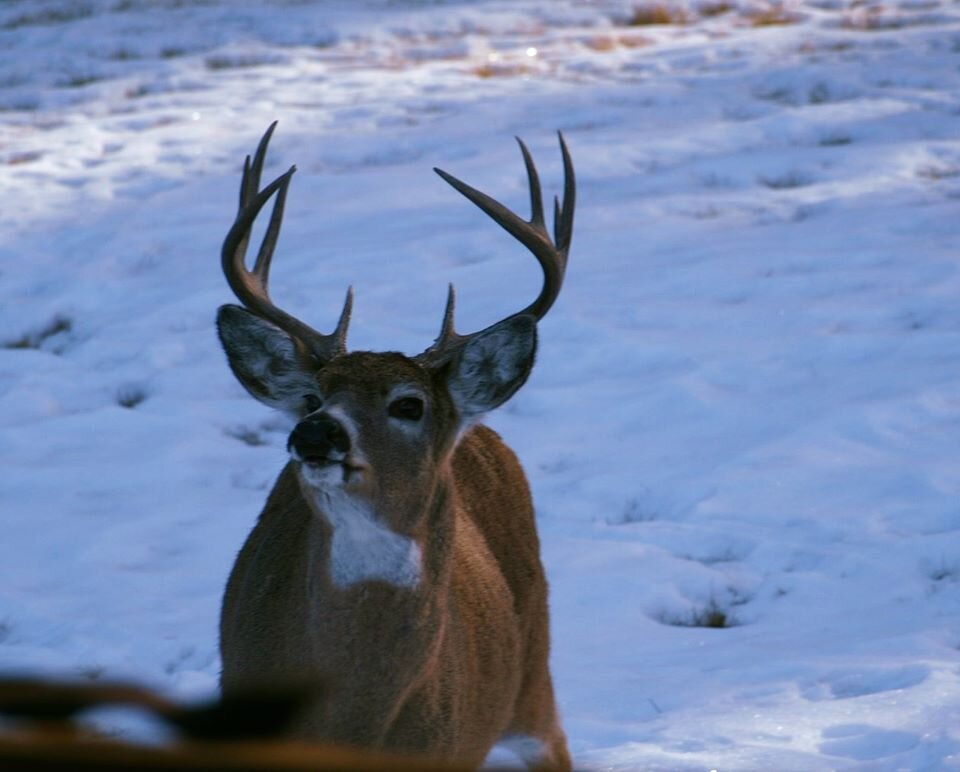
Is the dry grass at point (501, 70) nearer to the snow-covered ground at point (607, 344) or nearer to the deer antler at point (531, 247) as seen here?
the snow-covered ground at point (607, 344)

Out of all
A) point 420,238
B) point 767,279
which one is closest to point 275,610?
point 767,279

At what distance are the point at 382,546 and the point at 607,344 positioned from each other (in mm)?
4975

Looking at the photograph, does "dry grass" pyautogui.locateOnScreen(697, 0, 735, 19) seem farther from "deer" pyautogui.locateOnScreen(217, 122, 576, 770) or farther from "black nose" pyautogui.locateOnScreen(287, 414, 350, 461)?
"black nose" pyautogui.locateOnScreen(287, 414, 350, 461)

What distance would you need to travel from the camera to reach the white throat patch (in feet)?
11.4

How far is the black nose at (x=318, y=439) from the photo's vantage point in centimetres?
328

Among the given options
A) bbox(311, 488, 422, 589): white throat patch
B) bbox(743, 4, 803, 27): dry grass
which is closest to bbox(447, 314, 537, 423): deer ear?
bbox(311, 488, 422, 589): white throat patch

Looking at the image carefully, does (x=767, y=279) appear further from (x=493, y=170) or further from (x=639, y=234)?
(x=493, y=170)

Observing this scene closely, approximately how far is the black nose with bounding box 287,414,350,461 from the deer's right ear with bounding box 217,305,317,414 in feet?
1.56

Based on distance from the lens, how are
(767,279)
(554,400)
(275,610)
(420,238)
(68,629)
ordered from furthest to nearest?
(420,238)
(767,279)
(554,400)
(68,629)
(275,610)

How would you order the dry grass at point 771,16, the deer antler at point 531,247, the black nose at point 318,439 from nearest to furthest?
the black nose at point 318,439 < the deer antler at point 531,247 < the dry grass at point 771,16

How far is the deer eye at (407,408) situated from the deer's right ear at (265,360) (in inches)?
12.3

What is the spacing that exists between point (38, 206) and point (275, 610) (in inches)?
328

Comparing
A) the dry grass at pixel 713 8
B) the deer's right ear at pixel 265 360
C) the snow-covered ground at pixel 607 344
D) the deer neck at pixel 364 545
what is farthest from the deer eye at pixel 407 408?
the dry grass at pixel 713 8

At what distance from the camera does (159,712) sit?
1.92 ft
